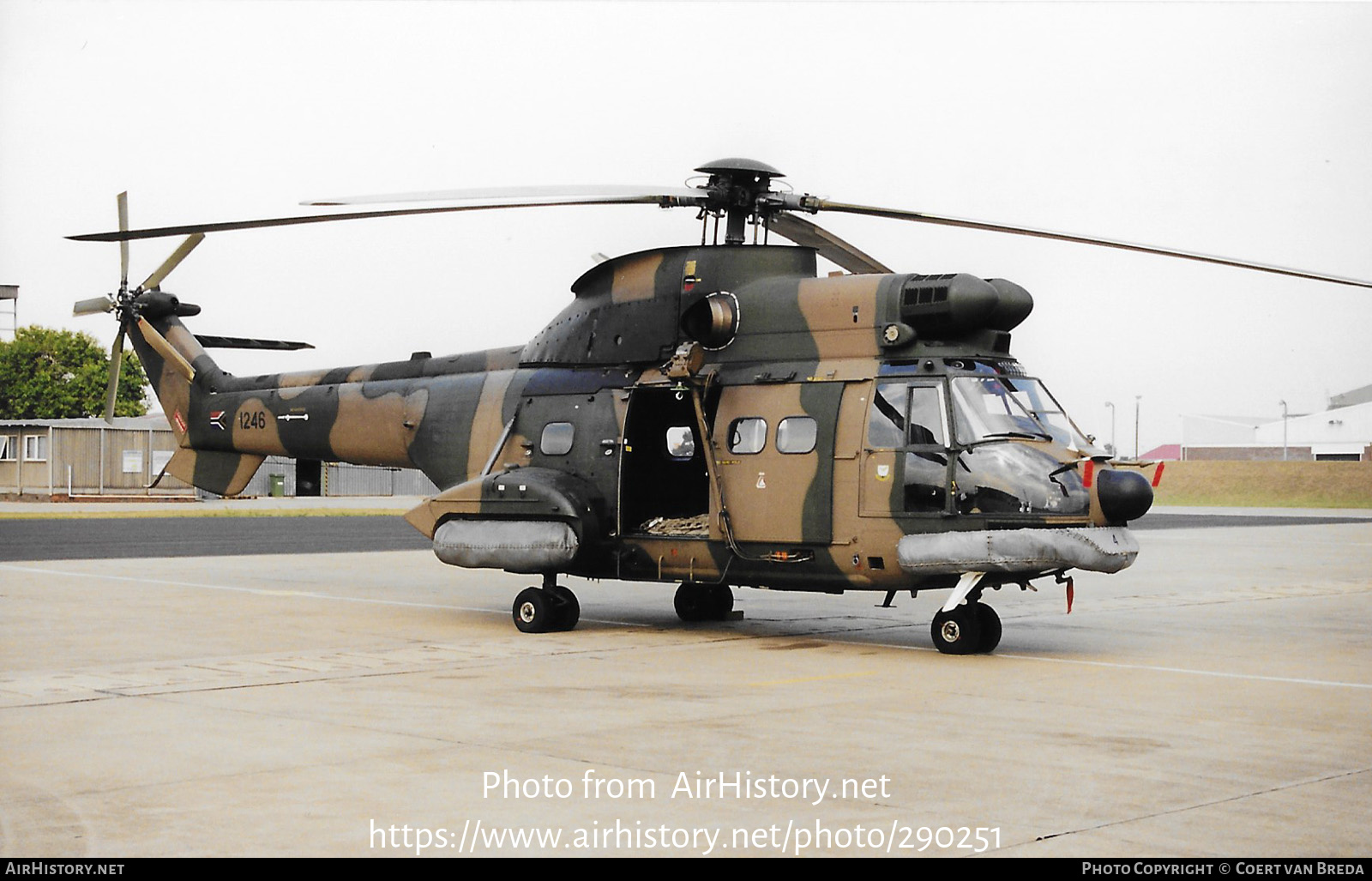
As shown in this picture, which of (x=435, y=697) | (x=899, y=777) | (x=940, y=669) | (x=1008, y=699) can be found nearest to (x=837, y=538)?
(x=940, y=669)

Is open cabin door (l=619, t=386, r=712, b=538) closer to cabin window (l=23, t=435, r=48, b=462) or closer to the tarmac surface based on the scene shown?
the tarmac surface

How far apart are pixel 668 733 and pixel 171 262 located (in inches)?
541

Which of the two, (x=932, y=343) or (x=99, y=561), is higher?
(x=932, y=343)

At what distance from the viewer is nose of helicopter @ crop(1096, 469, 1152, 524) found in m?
12.5

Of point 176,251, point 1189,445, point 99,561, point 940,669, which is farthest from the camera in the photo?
point 1189,445

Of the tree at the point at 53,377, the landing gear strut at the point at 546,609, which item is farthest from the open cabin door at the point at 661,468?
the tree at the point at 53,377

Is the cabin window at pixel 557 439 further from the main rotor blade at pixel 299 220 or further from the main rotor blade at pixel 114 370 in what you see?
the main rotor blade at pixel 114 370

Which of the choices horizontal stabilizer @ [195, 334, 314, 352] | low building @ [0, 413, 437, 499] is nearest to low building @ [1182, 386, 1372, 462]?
low building @ [0, 413, 437, 499]

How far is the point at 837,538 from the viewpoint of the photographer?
13.4m

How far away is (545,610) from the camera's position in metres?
14.8

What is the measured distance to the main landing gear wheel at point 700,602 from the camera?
1620 centimetres

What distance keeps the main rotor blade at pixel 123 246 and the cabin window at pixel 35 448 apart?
37394mm

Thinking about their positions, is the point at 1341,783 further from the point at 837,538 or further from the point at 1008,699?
the point at 837,538

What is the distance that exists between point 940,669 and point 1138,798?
502 centimetres
